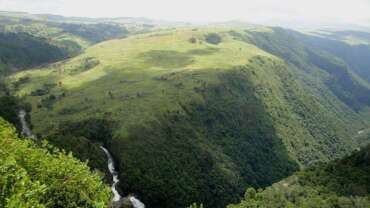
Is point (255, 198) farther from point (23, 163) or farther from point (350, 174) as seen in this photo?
point (23, 163)

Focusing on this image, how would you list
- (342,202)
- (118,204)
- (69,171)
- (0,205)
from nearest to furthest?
(0,205)
(69,171)
(342,202)
(118,204)

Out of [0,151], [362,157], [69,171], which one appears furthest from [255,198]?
[0,151]

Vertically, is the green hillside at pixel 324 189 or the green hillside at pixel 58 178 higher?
the green hillside at pixel 58 178

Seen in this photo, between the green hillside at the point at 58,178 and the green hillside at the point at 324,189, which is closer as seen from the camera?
the green hillside at the point at 58,178

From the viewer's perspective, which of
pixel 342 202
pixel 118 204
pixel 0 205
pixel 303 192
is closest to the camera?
pixel 0 205

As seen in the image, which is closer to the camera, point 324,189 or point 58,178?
point 58,178

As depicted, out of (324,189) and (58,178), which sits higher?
(58,178)

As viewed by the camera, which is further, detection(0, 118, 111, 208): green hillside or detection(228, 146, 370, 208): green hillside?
detection(228, 146, 370, 208): green hillside

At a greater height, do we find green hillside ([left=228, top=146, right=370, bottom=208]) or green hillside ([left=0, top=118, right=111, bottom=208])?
green hillside ([left=0, top=118, right=111, bottom=208])
